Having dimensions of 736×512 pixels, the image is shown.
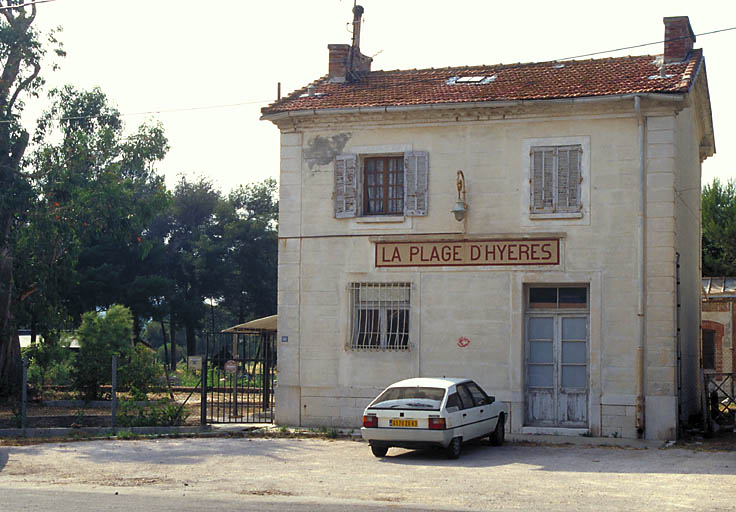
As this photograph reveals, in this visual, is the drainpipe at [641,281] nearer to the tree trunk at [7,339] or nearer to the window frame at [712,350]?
the window frame at [712,350]

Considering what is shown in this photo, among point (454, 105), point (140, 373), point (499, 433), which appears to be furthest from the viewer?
point (140, 373)

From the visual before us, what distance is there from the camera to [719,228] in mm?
47031

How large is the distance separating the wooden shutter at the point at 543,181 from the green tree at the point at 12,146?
1471cm

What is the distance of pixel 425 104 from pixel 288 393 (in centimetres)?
699

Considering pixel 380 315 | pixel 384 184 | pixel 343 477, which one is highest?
pixel 384 184

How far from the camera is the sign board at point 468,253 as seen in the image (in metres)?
19.5

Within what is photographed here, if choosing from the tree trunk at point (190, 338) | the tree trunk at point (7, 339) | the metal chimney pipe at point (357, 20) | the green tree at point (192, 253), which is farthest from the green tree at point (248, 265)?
the metal chimney pipe at point (357, 20)

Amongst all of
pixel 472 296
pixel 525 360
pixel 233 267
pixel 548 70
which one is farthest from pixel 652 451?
pixel 233 267

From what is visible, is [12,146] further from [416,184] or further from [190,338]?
[190,338]

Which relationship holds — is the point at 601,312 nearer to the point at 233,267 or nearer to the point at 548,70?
the point at 548,70

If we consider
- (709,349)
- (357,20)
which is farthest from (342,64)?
(709,349)

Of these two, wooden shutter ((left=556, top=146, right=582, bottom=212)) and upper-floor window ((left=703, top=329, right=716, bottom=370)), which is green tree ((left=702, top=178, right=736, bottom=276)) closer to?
upper-floor window ((left=703, top=329, right=716, bottom=370))

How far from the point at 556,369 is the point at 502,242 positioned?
2.86 meters

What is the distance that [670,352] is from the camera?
18422 millimetres
